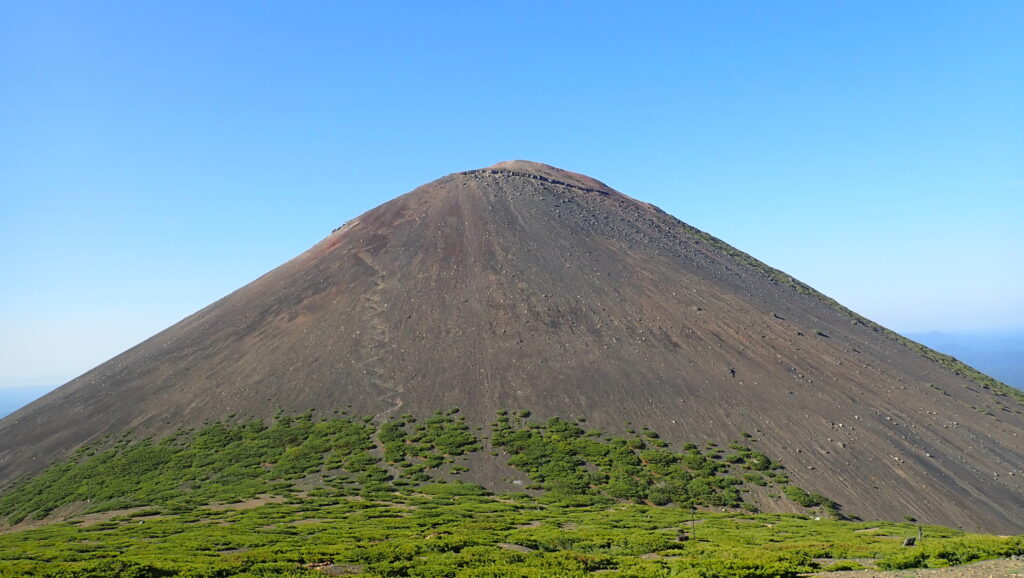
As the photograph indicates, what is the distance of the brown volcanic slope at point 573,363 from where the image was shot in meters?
55.5

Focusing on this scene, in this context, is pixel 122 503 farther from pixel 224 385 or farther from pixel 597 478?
pixel 597 478

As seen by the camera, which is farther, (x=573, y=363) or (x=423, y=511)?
(x=573, y=363)

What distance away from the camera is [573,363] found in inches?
2675

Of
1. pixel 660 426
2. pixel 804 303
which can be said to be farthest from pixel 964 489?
pixel 804 303

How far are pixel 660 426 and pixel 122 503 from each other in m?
53.9

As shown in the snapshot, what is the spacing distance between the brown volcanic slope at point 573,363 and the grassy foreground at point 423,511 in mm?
5884

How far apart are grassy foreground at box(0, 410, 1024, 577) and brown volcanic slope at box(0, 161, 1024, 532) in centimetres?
588

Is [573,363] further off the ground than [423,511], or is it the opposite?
[573,363]

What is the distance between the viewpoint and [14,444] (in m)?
63.9

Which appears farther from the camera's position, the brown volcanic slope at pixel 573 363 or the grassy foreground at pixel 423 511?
the brown volcanic slope at pixel 573 363

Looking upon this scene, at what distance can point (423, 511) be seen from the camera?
38969 mm

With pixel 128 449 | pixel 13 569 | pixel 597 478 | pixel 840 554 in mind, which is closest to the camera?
pixel 13 569

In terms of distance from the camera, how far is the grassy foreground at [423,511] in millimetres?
Result: 22797

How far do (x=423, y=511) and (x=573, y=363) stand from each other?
3356cm
